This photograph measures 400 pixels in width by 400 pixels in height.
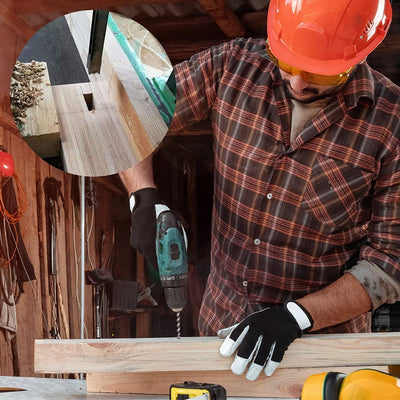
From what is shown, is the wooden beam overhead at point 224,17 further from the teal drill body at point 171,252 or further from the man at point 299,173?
the teal drill body at point 171,252

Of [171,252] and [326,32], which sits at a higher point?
[326,32]

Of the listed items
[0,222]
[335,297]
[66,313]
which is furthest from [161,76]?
[66,313]

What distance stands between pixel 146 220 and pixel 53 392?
61cm

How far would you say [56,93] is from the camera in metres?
2.24

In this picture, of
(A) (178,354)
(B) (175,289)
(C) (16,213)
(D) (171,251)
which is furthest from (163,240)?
(C) (16,213)

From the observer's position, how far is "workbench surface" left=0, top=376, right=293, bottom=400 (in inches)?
59.5

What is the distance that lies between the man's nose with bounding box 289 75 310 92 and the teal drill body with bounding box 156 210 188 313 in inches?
22.2

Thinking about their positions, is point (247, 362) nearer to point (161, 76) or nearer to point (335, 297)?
point (335, 297)

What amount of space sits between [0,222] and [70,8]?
1113mm

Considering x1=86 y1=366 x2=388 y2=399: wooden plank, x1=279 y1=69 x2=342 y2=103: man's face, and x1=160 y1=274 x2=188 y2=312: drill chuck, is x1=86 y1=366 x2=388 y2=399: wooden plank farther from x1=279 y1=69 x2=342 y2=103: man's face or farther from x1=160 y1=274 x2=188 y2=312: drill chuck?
x1=279 y1=69 x2=342 y2=103: man's face

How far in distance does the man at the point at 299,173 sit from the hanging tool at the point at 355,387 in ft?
2.48

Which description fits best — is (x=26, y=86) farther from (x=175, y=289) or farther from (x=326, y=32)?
(x=326, y=32)

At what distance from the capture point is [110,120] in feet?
7.53

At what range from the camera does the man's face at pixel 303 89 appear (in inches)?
72.3
